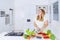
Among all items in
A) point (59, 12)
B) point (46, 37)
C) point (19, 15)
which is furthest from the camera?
point (19, 15)

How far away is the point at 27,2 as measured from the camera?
1619mm

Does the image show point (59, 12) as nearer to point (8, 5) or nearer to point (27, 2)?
point (27, 2)

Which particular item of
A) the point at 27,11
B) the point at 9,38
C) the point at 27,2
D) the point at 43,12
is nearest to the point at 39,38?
the point at 43,12

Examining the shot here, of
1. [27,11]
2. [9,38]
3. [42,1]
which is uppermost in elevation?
[42,1]

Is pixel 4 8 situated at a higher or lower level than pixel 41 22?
higher

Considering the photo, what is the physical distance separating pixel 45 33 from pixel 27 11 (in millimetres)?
653

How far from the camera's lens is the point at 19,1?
5.38 feet

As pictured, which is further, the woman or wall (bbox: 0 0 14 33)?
wall (bbox: 0 0 14 33)

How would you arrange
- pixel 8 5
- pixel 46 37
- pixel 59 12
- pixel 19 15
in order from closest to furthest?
pixel 46 37, pixel 59 12, pixel 19 15, pixel 8 5

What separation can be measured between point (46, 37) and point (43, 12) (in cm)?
25

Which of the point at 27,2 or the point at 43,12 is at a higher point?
the point at 27,2

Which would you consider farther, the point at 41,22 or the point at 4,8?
the point at 4,8

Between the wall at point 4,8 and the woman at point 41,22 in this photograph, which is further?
the wall at point 4,8

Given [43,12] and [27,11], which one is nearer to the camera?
[43,12]
